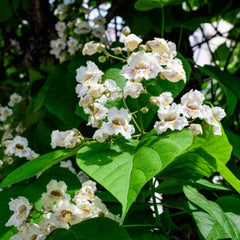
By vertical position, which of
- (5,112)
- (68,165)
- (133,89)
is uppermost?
(133,89)

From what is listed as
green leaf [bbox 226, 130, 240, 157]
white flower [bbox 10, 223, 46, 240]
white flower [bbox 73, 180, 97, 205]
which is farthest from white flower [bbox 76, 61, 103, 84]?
green leaf [bbox 226, 130, 240, 157]

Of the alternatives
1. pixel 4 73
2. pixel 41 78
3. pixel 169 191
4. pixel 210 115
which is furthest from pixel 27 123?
pixel 210 115

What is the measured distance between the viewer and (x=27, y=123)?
73.4 inches

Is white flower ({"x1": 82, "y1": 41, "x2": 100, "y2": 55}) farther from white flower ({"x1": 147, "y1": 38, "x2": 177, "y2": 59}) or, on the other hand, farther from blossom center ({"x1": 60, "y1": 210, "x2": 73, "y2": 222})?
blossom center ({"x1": 60, "y1": 210, "x2": 73, "y2": 222})

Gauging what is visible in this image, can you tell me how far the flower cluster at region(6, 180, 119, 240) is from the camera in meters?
0.92

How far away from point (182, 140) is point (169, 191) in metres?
0.27

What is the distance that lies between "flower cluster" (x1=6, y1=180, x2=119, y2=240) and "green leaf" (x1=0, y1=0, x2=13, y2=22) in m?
1.26

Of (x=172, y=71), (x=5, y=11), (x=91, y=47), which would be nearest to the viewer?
(x=172, y=71)

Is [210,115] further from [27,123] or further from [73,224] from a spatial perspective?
[27,123]

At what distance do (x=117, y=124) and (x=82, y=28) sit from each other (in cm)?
84

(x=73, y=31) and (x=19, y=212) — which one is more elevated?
(x=73, y=31)

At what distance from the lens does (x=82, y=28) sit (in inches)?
65.8

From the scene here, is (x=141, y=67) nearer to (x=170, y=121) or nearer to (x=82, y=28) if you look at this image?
(x=170, y=121)

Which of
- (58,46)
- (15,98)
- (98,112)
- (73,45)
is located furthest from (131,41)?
(15,98)
